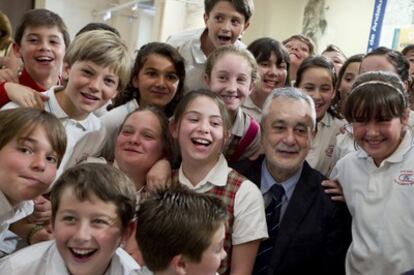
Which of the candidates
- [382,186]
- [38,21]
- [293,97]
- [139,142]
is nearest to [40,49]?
[38,21]

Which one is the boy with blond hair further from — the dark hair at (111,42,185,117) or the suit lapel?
the dark hair at (111,42,185,117)

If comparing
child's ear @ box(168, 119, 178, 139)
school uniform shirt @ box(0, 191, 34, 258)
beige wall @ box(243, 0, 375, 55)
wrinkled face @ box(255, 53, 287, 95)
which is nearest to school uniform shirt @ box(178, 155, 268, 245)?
child's ear @ box(168, 119, 178, 139)

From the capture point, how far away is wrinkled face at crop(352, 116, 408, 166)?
6.37 feet

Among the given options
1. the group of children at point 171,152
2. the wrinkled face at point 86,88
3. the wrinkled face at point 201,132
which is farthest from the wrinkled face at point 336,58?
the wrinkled face at point 86,88

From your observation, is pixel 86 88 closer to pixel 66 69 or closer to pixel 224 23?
pixel 66 69

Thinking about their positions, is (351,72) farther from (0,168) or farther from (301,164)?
(0,168)

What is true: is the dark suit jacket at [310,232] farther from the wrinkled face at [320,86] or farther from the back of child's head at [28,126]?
the back of child's head at [28,126]

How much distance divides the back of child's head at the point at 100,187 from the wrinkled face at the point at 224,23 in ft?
4.24

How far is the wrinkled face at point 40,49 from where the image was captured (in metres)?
2.46

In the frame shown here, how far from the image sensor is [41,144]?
1709 mm

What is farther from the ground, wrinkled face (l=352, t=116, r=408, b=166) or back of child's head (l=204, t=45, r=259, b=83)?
back of child's head (l=204, t=45, r=259, b=83)

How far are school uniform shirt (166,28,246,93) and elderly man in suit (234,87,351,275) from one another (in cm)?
66

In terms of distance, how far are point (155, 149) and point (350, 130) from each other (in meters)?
1.05

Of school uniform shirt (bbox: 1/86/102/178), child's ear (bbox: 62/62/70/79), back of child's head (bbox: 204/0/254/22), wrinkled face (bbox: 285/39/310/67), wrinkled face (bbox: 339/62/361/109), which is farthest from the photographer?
wrinkled face (bbox: 285/39/310/67)
